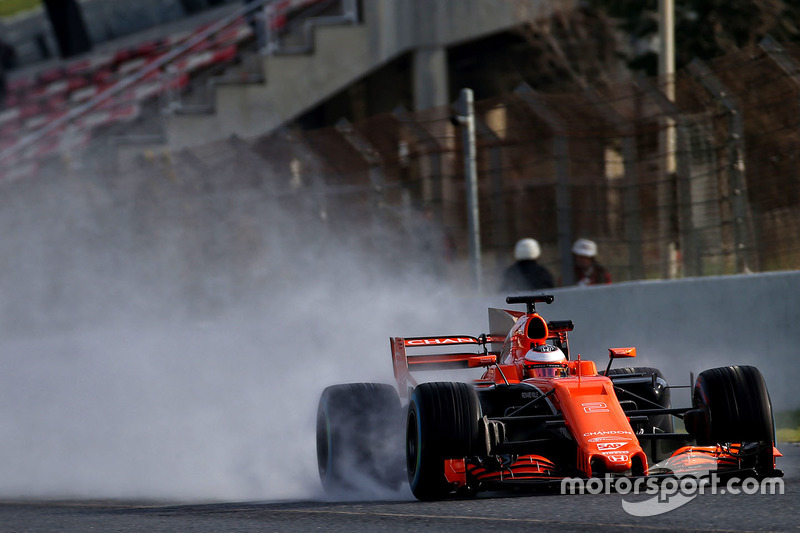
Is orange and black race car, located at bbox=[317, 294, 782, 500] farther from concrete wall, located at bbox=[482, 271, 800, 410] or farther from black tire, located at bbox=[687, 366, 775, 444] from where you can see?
concrete wall, located at bbox=[482, 271, 800, 410]

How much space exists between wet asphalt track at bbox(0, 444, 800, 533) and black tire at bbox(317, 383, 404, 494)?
1.50 feet

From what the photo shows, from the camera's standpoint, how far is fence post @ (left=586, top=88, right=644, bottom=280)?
1197 centimetres

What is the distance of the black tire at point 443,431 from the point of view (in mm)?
6746

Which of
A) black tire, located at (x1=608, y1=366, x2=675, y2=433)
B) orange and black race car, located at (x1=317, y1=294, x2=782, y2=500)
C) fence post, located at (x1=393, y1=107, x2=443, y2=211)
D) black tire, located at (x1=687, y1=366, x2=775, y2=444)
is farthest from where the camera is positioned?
fence post, located at (x1=393, y1=107, x2=443, y2=211)

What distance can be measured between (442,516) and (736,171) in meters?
5.81

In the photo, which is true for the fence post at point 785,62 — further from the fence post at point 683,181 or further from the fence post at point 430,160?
the fence post at point 430,160

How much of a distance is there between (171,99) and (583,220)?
13.8 meters

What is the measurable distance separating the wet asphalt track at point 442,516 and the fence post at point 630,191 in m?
4.49

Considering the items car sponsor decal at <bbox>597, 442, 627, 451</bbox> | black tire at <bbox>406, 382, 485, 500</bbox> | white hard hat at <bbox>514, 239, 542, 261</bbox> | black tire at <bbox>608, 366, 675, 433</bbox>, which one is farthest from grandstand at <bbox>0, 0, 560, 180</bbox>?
car sponsor decal at <bbox>597, 442, 627, 451</bbox>

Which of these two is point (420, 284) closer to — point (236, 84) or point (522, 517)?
point (522, 517)

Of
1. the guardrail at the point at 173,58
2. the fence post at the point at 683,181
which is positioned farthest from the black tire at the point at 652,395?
the guardrail at the point at 173,58

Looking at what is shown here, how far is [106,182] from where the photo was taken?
638 inches

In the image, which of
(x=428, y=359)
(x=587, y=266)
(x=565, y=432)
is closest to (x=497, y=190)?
(x=587, y=266)

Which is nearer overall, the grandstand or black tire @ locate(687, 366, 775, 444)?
black tire @ locate(687, 366, 775, 444)
